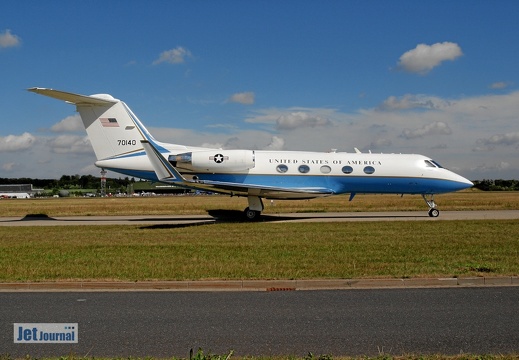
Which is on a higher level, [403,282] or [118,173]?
[118,173]

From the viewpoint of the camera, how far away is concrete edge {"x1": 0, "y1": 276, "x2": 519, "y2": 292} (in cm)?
903

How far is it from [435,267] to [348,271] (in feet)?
6.06

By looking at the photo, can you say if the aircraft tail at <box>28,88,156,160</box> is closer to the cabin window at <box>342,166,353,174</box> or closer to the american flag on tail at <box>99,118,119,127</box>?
the american flag on tail at <box>99,118,119,127</box>

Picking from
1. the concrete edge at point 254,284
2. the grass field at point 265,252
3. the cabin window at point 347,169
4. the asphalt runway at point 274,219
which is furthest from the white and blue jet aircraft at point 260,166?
the concrete edge at point 254,284

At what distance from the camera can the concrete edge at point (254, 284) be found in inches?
356

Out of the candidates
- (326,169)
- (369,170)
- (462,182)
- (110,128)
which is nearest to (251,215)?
(326,169)

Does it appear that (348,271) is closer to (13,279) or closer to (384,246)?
(384,246)

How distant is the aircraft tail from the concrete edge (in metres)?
15.4

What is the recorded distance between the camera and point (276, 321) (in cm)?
670

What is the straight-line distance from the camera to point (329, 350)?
18.0 feet

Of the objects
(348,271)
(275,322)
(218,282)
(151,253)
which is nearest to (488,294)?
(348,271)

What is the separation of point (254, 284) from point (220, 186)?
1354cm

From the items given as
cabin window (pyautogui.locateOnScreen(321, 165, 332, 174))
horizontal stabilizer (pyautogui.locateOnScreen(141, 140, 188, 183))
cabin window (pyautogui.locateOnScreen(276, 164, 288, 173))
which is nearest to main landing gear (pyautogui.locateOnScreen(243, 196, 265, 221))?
cabin window (pyautogui.locateOnScreen(276, 164, 288, 173))

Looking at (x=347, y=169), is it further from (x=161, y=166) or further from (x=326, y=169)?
(x=161, y=166)
